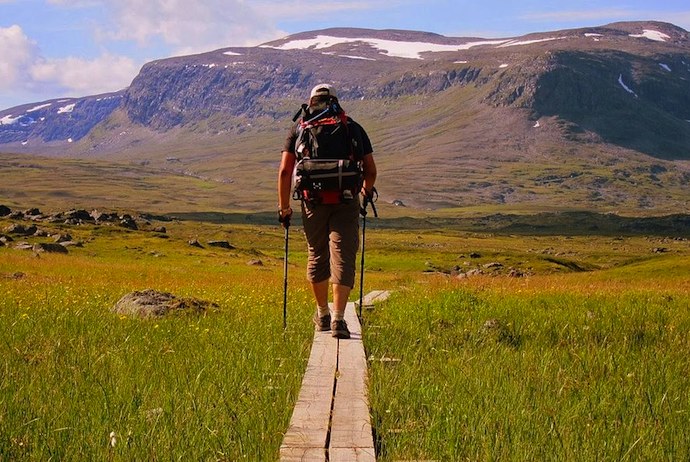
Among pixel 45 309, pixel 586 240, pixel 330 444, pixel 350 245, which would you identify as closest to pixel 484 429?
pixel 330 444

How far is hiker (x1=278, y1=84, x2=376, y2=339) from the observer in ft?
36.6

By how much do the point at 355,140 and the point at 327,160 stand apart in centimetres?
57

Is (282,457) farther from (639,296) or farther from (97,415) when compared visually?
(639,296)

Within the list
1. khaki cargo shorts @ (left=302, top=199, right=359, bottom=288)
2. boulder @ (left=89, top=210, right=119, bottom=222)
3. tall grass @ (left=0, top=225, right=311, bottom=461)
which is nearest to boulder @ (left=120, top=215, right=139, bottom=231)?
boulder @ (left=89, top=210, right=119, bottom=222)

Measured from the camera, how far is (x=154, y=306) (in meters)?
13.6

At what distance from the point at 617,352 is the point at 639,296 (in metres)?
8.82

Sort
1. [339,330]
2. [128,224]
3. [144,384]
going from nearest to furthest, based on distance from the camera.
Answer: [144,384] → [339,330] → [128,224]

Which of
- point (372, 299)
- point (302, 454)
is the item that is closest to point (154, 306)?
point (372, 299)

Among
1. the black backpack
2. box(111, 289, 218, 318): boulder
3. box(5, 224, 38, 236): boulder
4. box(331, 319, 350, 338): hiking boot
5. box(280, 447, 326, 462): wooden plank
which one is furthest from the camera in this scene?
box(5, 224, 38, 236): boulder

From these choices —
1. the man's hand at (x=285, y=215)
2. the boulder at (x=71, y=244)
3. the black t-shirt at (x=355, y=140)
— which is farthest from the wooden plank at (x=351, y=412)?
the boulder at (x=71, y=244)

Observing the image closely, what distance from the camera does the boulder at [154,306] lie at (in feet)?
43.2

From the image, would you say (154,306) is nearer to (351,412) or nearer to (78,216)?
(351,412)

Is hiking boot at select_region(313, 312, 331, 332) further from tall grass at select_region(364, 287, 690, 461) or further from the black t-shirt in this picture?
the black t-shirt

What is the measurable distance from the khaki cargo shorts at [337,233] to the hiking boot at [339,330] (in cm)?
73
